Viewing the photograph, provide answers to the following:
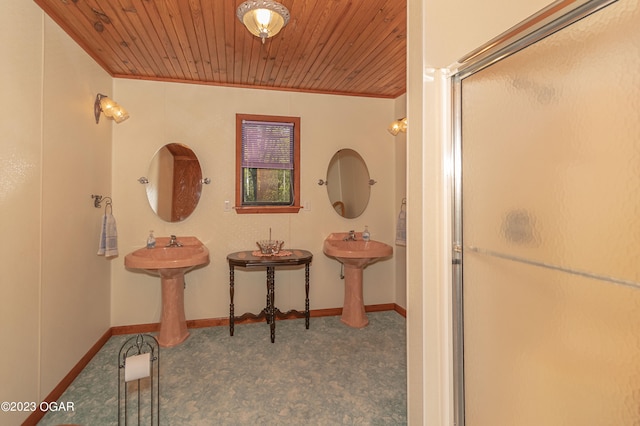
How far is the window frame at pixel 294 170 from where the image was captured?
334 cm

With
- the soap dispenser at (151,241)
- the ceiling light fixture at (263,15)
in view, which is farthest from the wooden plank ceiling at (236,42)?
the soap dispenser at (151,241)

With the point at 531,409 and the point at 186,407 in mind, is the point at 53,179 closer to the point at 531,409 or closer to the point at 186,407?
the point at 186,407

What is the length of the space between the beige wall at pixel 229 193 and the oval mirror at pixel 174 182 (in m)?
0.07

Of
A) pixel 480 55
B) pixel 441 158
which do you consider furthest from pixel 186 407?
pixel 480 55

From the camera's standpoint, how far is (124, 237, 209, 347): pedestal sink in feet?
8.60

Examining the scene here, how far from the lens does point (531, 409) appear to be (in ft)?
3.29

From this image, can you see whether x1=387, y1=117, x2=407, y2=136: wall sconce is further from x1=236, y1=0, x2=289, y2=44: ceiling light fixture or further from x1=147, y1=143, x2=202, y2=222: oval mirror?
x1=147, y1=143, x2=202, y2=222: oval mirror

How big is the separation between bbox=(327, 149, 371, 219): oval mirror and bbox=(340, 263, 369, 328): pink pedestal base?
658 mm

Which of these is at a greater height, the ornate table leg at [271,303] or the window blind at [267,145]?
the window blind at [267,145]

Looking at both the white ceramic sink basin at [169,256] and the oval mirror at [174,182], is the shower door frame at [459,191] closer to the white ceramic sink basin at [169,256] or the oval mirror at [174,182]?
the white ceramic sink basin at [169,256]

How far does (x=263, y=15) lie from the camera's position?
1.85m

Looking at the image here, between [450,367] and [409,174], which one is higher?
[409,174]

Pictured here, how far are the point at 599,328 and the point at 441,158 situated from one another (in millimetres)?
752

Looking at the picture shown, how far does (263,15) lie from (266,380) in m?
2.41
